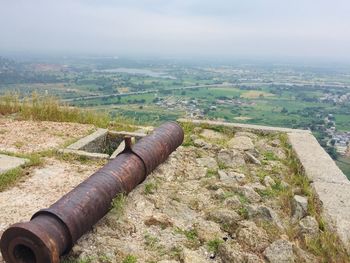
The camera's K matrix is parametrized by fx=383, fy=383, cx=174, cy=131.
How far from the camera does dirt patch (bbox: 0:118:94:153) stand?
600 cm

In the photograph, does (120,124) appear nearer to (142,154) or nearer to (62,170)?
(62,170)

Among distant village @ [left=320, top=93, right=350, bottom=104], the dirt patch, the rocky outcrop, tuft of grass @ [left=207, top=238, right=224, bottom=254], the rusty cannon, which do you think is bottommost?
distant village @ [left=320, top=93, right=350, bottom=104]

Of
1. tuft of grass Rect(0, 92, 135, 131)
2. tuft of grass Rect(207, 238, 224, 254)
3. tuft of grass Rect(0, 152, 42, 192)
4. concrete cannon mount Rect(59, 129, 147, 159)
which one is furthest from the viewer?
tuft of grass Rect(0, 92, 135, 131)

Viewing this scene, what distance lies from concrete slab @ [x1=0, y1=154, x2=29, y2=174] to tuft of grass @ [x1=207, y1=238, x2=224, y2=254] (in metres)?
2.76

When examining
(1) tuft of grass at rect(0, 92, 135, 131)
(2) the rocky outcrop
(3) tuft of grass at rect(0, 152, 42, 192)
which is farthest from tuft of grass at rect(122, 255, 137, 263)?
(1) tuft of grass at rect(0, 92, 135, 131)

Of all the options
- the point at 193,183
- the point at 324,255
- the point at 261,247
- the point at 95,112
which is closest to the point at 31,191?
the point at 193,183

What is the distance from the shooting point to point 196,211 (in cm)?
401

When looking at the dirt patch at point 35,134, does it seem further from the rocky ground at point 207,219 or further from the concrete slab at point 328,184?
the concrete slab at point 328,184

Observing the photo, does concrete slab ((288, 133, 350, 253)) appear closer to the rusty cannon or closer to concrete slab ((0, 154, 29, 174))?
the rusty cannon

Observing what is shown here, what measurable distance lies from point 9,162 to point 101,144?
1992mm

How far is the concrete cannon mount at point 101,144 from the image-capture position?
567 cm

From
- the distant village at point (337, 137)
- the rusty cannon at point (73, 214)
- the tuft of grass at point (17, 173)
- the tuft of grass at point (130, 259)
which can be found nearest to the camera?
the rusty cannon at point (73, 214)

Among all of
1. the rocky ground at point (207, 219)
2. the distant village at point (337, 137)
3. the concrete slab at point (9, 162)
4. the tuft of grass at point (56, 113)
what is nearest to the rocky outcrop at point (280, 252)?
the rocky ground at point (207, 219)

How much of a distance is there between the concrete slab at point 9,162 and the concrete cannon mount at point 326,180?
369 cm
